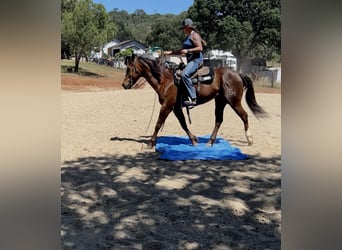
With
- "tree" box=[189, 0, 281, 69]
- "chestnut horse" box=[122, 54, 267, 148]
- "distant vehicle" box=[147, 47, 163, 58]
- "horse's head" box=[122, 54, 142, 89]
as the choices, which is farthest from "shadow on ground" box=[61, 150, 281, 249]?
"tree" box=[189, 0, 281, 69]

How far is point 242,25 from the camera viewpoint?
3994cm

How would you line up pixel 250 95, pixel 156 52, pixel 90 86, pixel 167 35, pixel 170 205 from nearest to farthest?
pixel 170 205 → pixel 250 95 → pixel 156 52 → pixel 90 86 → pixel 167 35

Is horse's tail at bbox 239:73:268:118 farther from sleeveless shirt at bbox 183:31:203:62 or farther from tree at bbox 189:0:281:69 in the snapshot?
tree at bbox 189:0:281:69

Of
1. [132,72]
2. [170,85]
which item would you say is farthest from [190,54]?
[132,72]

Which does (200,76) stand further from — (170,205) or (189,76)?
(170,205)

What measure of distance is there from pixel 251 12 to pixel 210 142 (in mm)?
36728

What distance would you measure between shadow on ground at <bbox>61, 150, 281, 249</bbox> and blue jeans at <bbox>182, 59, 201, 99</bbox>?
1.34 m

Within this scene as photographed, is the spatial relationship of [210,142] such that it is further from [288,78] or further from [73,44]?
[73,44]

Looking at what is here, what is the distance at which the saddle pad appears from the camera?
6.41m

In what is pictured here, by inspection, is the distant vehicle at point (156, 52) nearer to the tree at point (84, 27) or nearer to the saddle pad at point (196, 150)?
the saddle pad at point (196, 150)

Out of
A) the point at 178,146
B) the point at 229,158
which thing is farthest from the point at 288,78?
the point at 178,146

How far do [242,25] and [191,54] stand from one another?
34.5 meters

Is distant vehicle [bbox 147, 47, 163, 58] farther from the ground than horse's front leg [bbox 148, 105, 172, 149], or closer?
farther from the ground

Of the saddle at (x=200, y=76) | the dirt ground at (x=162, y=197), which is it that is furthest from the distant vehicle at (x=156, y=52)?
the dirt ground at (x=162, y=197)
